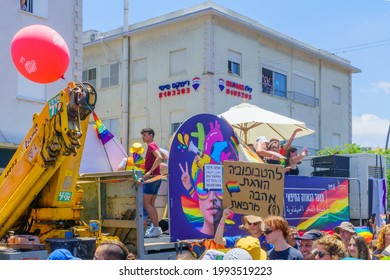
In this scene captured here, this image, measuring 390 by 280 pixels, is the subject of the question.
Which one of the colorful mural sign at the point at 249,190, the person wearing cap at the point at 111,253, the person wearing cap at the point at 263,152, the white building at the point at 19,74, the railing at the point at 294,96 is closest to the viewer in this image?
the person wearing cap at the point at 111,253

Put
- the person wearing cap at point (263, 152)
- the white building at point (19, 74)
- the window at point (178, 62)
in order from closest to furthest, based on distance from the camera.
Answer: the person wearing cap at point (263, 152) < the white building at point (19, 74) < the window at point (178, 62)

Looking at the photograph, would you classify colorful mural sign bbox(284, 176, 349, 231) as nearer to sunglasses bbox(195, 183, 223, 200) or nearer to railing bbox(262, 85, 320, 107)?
sunglasses bbox(195, 183, 223, 200)

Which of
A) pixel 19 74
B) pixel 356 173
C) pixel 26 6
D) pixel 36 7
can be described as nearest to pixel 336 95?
pixel 36 7

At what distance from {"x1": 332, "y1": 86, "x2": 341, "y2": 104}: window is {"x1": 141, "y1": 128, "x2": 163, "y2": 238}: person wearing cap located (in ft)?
79.2

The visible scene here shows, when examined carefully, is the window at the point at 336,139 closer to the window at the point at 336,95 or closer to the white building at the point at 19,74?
the window at the point at 336,95

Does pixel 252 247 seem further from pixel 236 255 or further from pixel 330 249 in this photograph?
pixel 236 255

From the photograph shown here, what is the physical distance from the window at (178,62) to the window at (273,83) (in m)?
3.87

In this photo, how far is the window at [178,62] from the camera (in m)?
24.3

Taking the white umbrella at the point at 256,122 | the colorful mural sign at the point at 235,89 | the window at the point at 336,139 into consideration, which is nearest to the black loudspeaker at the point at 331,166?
the white umbrella at the point at 256,122

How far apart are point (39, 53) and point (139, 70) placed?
64.0 ft

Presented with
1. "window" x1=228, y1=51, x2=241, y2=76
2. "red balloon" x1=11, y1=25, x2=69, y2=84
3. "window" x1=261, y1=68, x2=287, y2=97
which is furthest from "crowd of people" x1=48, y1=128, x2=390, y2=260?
"window" x1=261, y1=68, x2=287, y2=97

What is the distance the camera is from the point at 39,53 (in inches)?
247

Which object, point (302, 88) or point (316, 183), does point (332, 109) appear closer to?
point (302, 88)

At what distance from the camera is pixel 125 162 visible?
8.38m
